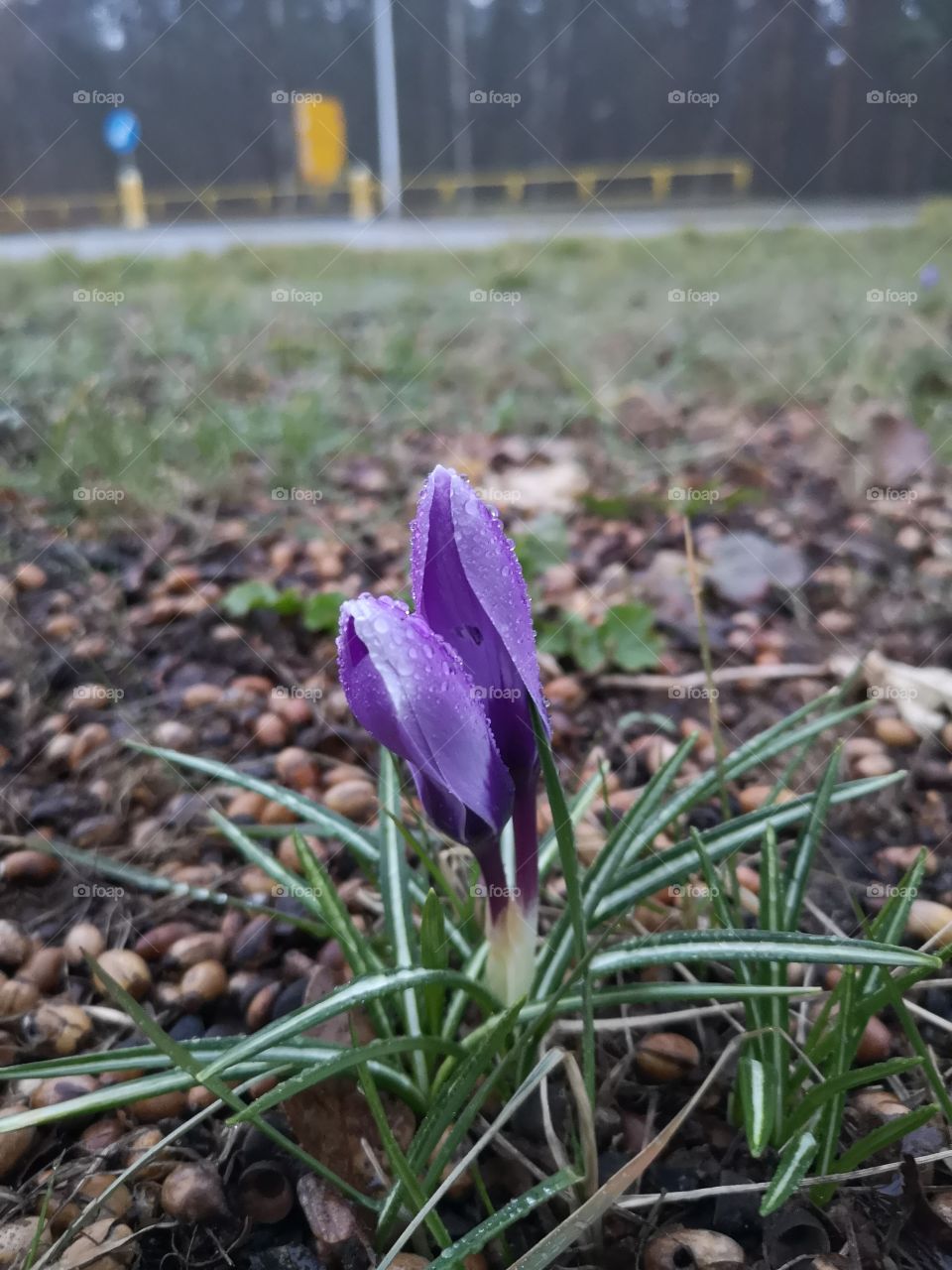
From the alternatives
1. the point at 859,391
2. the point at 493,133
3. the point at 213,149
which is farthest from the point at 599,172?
the point at 859,391

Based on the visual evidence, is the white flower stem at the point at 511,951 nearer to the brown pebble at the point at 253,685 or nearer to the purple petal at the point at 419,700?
the purple petal at the point at 419,700

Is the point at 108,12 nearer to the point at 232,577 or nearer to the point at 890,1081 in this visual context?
the point at 232,577
